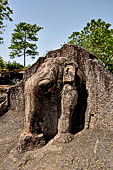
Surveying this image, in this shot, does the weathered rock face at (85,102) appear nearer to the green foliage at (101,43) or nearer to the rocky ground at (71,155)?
the rocky ground at (71,155)

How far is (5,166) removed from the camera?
242 centimetres

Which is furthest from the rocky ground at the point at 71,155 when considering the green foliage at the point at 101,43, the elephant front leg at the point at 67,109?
the green foliage at the point at 101,43

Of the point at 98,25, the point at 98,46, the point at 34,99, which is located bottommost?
the point at 34,99

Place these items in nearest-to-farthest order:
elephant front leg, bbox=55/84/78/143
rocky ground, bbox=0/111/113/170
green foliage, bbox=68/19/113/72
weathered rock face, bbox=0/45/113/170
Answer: rocky ground, bbox=0/111/113/170
elephant front leg, bbox=55/84/78/143
weathered rock face, bbox=0/45/113/170
green foliage, bbox=68/19/113/72

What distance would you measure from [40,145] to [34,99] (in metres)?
0.79

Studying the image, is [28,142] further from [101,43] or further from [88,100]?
[101,43]

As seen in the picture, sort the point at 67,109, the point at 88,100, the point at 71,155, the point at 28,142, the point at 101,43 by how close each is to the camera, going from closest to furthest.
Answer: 1. the point at 71,155
2. the point at 28,142
3. the point at 67,109
4. the point at 88,100
5. the point at 101,43

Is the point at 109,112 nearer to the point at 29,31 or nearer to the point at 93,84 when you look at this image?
the point at 93,84

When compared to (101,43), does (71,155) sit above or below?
below

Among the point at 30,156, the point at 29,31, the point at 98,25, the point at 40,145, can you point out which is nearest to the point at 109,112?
the point at 40,145

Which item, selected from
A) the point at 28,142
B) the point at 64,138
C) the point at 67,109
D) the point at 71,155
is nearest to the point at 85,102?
the point at 67,109

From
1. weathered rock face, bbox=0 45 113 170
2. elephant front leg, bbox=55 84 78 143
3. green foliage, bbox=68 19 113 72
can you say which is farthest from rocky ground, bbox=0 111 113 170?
green foliage, bbox=68 19 113 72

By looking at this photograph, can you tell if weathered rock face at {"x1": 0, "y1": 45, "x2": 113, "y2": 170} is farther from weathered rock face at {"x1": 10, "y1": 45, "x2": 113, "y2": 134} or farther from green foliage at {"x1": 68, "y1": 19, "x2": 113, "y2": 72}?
green foliage at {"x1": 68, "y1": 19, "x2": 113, "y2": 72}

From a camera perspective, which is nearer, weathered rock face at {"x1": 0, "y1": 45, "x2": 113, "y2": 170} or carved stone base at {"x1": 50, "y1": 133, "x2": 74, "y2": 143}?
carved stone base at {"x1": 50, "y1": 133, "x2": 74, "y2": 143}
